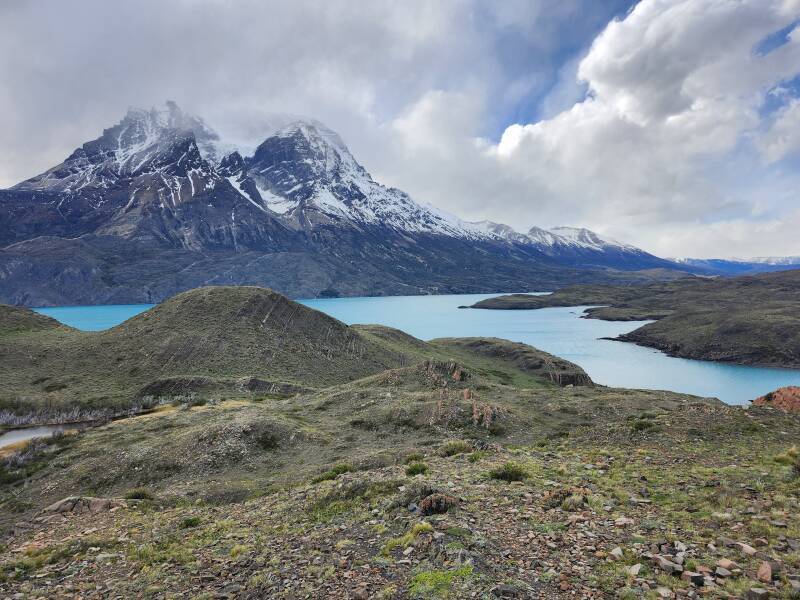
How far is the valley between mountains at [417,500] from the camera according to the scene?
1030cm

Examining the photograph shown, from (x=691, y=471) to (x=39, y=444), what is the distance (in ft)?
167

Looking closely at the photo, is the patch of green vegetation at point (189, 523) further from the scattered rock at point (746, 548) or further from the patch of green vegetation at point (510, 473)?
the scattered rock at point (746, 548)

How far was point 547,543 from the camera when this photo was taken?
11297 millimetres

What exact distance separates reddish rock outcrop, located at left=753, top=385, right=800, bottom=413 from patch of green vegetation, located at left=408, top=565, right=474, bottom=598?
27630mm

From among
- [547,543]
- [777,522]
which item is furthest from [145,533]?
[777,522]

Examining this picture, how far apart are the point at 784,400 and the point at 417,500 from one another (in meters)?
28.5

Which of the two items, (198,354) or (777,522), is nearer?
(777,522)

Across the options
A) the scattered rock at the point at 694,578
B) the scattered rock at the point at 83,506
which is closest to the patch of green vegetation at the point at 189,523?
the scattered rock at the point at 83,506

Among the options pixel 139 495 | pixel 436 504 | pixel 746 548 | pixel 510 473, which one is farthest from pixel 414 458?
pixel 746 548

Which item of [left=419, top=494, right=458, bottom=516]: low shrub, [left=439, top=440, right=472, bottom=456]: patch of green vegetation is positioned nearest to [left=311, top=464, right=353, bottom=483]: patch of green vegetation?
[left=439, top=440, right=472, bottom=456]: patch of green vegetation

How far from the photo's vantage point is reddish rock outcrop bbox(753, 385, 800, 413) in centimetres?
2737

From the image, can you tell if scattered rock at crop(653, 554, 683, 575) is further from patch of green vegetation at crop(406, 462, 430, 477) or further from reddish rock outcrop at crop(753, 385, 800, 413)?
reddish rock outcrop at crop(753, 385, 800, 413)

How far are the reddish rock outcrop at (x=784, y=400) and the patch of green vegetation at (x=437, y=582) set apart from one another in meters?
27.6

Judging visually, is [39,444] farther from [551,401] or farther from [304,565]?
[551,401]
